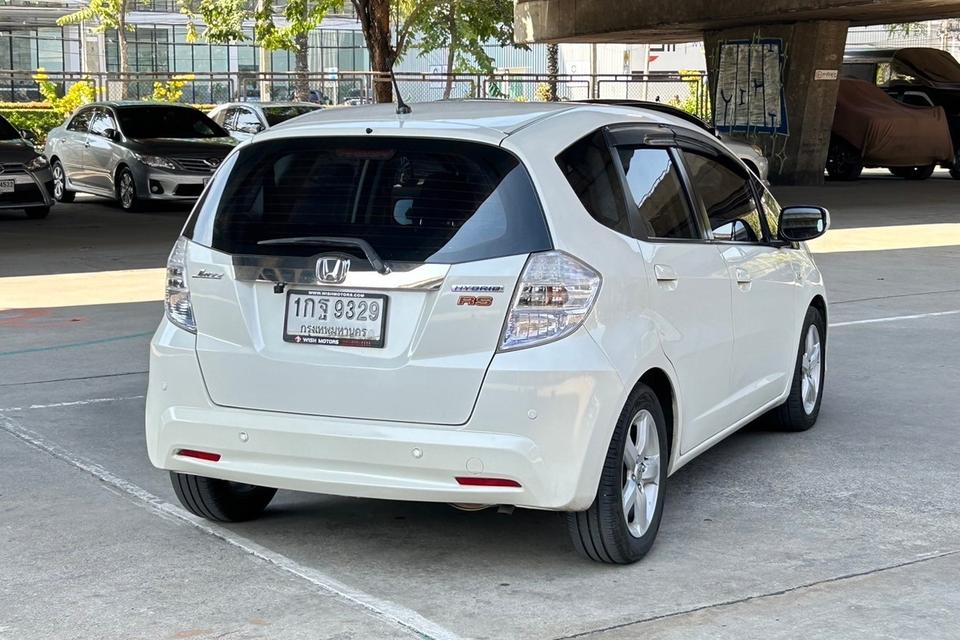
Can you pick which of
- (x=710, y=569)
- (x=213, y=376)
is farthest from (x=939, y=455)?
(x=213, y=376)

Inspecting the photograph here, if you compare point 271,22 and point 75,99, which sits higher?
point 271,22

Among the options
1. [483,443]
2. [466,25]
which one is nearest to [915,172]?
[466,25]

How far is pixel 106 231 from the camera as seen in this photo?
17766mm

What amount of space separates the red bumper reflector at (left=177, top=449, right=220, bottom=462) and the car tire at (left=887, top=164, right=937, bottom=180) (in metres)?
25.2

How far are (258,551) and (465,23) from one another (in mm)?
32382

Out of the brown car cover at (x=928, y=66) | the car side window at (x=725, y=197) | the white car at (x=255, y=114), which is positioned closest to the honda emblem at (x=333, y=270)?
the car side window at (x=725, y=197)

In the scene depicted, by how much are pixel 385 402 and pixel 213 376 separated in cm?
68

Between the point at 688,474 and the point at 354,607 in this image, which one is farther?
the point at 688,474

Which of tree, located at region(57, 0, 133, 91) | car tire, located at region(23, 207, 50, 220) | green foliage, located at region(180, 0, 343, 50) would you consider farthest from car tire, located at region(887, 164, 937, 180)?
tree, located at region(57, 0, 133, 91)

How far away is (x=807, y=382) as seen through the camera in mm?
7145

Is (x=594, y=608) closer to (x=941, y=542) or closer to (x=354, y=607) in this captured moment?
(x=354, y=607)

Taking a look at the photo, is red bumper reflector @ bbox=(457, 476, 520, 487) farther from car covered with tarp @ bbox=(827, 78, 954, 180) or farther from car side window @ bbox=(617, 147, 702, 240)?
car covered with tarp @ bbox=(827, 78, 954, 180)

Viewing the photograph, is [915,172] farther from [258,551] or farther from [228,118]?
[258,551]

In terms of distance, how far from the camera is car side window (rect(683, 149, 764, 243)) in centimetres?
591
